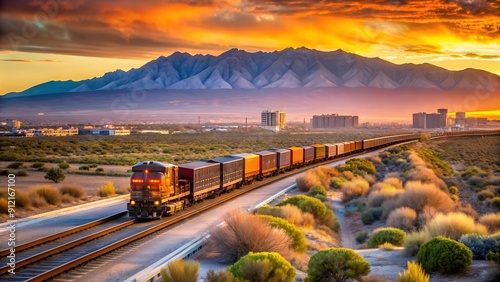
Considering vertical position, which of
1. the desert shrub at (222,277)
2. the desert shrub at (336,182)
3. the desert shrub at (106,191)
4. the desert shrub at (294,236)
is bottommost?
the desert shrub at (336,182)

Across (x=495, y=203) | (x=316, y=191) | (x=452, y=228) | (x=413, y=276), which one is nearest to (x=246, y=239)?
(x=413, y=276)

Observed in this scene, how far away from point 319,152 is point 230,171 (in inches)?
1278

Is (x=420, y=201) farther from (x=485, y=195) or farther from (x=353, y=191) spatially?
(x=485, y=195)

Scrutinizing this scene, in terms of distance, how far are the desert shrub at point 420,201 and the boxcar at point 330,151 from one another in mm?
41984

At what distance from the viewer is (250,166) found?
42969 millimetres

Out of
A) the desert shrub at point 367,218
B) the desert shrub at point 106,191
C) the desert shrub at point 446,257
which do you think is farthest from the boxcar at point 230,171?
the desert shrub at point 446,257

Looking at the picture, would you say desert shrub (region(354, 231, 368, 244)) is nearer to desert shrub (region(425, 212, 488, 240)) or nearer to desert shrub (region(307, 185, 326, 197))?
desert shrub (region(425, 212, 488, 240))

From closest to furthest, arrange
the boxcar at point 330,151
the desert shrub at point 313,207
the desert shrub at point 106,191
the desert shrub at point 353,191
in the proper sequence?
the desert shrub at point 313,207
the desert shrub at point 353,191
the desert shrub at point 106,191
the boxcar at point 330,151

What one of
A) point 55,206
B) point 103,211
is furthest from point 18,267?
point 55,206

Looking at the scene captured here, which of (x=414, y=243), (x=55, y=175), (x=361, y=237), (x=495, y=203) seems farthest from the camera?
(x=55, y=175)

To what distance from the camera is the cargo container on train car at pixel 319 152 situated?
67.2 metres

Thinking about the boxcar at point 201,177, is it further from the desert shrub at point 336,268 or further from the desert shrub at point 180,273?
the desert shrub at point 180,273

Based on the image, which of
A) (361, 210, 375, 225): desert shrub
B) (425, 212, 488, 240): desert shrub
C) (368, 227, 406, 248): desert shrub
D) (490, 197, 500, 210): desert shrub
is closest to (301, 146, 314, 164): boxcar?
(490, 197, 500, 210): desert shrub

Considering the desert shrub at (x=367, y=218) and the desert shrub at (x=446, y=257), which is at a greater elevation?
the desert shrub at (x=446, y=257)
